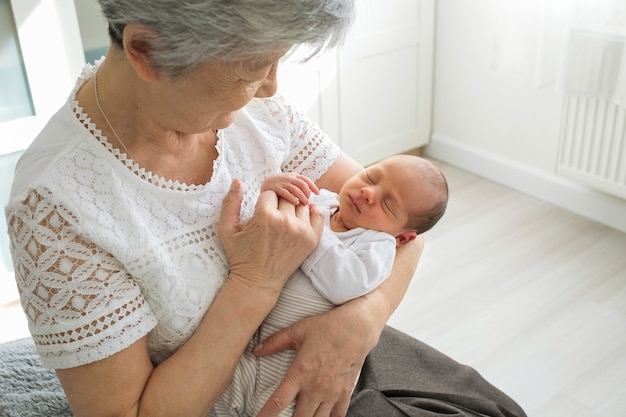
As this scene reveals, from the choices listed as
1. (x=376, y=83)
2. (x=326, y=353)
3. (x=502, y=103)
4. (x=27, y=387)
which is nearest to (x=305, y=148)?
(x=326, y=353)

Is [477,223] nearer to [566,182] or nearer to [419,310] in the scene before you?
[566,182]

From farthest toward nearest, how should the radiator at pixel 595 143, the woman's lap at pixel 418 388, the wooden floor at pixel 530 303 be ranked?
the radiator at pixel 595 143
the wooden floor at pixel 530 303
the woman's lap at pixel 418 388

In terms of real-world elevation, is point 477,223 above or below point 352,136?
below

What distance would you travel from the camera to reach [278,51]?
88 centimetres

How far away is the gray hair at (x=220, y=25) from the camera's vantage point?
80 centimetres

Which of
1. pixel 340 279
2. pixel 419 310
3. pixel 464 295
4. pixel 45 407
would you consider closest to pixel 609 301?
pixel 464 295

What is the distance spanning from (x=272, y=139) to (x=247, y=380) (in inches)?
18.0

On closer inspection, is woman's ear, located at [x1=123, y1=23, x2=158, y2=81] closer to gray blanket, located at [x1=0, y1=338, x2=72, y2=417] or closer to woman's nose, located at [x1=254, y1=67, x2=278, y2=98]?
woman's nose, located at [x1=254, y1=67, x2=278, y2=98]

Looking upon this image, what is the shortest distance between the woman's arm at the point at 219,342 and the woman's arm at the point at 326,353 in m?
0.08

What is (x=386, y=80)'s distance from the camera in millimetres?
3326

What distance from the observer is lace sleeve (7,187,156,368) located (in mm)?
898

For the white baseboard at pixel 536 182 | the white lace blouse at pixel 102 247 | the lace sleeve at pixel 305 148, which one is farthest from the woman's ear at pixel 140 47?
the white baseboard at pixel 536 182

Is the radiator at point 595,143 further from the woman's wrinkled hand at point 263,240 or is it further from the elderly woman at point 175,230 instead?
the woman's wrinkled hand at point 263,240

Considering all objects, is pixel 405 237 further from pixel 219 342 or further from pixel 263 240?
pixel 219 342
